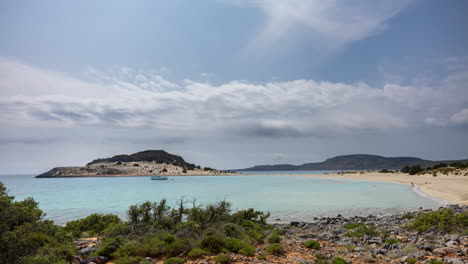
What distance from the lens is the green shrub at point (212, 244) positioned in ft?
33.2

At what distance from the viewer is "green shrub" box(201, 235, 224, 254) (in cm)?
1012

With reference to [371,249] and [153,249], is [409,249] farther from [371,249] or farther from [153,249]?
[153,249]

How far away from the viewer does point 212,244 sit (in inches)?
405

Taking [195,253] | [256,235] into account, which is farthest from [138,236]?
[256,235]

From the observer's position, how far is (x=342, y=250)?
10391 mm

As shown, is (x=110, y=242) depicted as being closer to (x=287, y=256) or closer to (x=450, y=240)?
(x=287, y=256)

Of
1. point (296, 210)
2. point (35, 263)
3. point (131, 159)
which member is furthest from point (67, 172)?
point (35, 263)

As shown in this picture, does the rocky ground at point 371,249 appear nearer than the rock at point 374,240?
Yes

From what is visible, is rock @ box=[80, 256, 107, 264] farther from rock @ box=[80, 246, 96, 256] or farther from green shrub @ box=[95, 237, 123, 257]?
rock @ box=[80, 246, 96, 256]

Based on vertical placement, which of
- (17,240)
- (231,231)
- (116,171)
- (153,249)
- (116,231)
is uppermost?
(17,240)

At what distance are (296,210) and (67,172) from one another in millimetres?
154951

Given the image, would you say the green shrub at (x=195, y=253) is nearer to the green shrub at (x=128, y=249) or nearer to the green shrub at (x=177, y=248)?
the green shrub at (x=177, y=248)

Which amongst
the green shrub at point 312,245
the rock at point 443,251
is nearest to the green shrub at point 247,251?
the green shrub at point 312,245

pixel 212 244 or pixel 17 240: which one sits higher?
pixel 17 240
